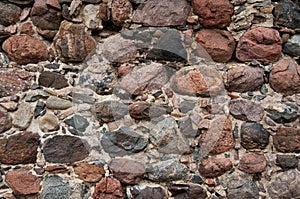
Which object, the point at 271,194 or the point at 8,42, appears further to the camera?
the point at 8,42

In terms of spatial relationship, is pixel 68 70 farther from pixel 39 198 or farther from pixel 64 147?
pixel 39 198

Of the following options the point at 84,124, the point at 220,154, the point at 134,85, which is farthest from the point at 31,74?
the point at 220,154

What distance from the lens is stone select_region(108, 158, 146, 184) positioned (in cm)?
168

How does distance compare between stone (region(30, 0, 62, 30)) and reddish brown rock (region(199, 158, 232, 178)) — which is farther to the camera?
stone (region(30, 0, 62, 30))

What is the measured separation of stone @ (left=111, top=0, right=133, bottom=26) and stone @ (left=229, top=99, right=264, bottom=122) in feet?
2.11

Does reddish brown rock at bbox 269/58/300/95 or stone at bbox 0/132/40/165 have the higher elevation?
reddish brown rock at bbox 269/58/300/95

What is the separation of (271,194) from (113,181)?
708 mm

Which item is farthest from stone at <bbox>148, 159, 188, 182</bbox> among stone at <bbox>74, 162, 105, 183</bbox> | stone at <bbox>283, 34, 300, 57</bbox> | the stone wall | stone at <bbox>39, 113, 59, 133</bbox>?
stone at <bbox>283, 34, 300, 57</bbox>

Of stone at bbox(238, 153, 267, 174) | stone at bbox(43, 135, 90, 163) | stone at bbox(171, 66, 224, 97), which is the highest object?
stone at bbox(171, 66, 224, 97)

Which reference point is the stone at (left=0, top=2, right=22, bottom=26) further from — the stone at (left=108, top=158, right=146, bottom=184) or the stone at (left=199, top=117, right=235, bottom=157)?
the stone at (left=199, top=117, right=235, bottom=157)

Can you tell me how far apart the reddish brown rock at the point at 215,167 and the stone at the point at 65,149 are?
1.75 ft

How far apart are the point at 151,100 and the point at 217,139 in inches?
13.7

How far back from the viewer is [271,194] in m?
1.67

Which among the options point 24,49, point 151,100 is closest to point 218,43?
point 151,100
